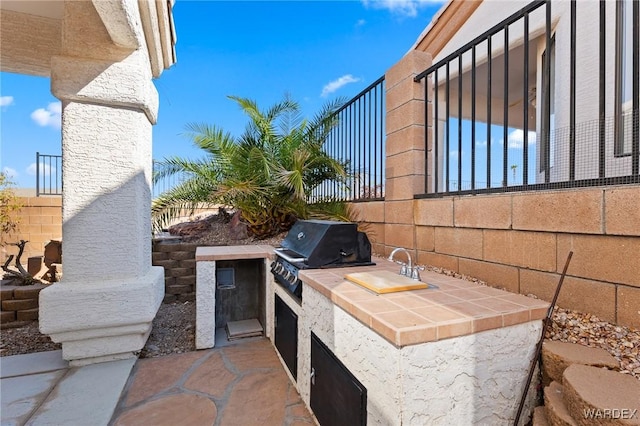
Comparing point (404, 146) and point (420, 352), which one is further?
point (404, 146)

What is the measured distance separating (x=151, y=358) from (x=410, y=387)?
2.82 metres

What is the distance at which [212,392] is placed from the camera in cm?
242

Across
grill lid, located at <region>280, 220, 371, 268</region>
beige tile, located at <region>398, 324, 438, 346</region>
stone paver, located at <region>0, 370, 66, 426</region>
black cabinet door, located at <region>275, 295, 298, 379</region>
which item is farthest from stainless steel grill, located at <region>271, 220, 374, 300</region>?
stone paver, located at <region>0, 370, 66, 426</region>

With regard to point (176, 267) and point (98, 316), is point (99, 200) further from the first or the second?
point (176, 267)

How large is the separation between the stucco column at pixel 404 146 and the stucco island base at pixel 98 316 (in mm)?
2608

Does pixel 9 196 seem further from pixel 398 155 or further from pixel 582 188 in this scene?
pixel 582 188

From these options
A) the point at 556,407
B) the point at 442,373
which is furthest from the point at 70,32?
the point at 556,407

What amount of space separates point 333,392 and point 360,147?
339 cm

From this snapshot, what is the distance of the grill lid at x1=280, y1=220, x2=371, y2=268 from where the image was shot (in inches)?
103

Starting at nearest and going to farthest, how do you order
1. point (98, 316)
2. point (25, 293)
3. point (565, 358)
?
1. point (565, 358)
2. point (98, 316)
3. point (25, 293)

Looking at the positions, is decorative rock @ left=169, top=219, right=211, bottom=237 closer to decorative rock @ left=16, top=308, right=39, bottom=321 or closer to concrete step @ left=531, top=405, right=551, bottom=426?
decorative rock @ left=16, top=308, right=39, bottom=321

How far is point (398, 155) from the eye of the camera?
3.24 metres

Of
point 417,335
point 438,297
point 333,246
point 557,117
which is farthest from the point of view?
point 557,117

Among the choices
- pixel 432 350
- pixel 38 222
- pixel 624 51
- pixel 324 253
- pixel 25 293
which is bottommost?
pixel 25 293
